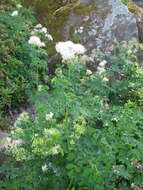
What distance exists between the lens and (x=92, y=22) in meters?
5.50

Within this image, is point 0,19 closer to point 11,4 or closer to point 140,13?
point 11,4

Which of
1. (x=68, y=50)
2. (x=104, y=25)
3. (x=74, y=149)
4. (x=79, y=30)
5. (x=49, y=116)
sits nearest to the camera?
(x=68, y=50)

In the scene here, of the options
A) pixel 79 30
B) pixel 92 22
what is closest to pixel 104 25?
pixel 92 22

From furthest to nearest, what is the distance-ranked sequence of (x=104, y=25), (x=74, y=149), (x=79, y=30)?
(x=104, y=25), (x=79, y=30), (x=74, y=149)

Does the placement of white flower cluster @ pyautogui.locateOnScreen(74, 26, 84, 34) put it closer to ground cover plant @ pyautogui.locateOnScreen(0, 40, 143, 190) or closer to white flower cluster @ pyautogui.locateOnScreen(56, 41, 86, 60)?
ground cover plant @ pyautogui.locateOnScreen(0, 40, 143, 190)

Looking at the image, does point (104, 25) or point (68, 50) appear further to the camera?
point (104, 25)

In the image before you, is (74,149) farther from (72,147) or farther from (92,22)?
(92,22)

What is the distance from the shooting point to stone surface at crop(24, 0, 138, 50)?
5305 mm

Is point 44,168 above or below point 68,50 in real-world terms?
below

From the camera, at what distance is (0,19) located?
4.72 meters

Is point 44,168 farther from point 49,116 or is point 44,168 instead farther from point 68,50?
point 68,50

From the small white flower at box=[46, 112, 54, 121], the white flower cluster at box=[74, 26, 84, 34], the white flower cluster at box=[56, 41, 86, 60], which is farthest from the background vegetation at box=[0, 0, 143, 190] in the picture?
the white flower cluster at box=[74, 26, 84, 34]

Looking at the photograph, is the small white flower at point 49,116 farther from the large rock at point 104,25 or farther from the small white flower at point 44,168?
the large rock at point 104,25

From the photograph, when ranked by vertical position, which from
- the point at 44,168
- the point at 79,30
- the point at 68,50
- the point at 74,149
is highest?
the point at 68,50
